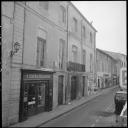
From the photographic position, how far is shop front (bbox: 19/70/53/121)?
38.6 ft

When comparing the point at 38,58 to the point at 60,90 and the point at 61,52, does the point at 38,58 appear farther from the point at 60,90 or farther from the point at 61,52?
the point at 60,90

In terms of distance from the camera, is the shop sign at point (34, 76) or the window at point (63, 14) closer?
the shop sign at point (34, 76)

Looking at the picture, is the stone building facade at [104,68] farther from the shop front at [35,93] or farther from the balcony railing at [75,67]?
the shop front at [35,93]

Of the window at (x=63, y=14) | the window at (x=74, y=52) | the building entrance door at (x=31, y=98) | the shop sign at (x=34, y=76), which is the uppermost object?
the window at (x=63, y=14)

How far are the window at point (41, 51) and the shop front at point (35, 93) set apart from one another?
74cm

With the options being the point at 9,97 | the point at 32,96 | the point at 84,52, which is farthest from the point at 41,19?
the point at 84,52

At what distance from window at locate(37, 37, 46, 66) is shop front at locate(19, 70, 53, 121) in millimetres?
735

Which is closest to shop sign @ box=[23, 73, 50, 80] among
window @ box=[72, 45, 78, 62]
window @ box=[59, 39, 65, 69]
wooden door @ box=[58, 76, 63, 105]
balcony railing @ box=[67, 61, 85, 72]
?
wooden door @ box=[58, 76, 63, 105]

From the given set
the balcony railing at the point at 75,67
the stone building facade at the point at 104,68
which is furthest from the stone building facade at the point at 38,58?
the stone building facade at the point at 104,68

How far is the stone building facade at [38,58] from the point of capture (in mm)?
10430

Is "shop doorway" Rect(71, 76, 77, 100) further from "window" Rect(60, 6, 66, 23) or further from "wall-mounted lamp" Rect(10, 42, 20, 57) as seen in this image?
"wall-mounted lamp" Rect(10, 42, 20, 57)

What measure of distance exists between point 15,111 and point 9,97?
1.01 meters

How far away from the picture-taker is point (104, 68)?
37625 millimetres

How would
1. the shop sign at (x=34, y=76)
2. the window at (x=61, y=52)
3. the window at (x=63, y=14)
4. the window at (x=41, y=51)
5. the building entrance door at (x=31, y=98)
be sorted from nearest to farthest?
the shop sign at (x=34, y=76) → the building entrance door at (x=31, y=98) → the window at (x=41, y=51) → the window at (x=61, y=52) → the window at (x=63, y=14)
